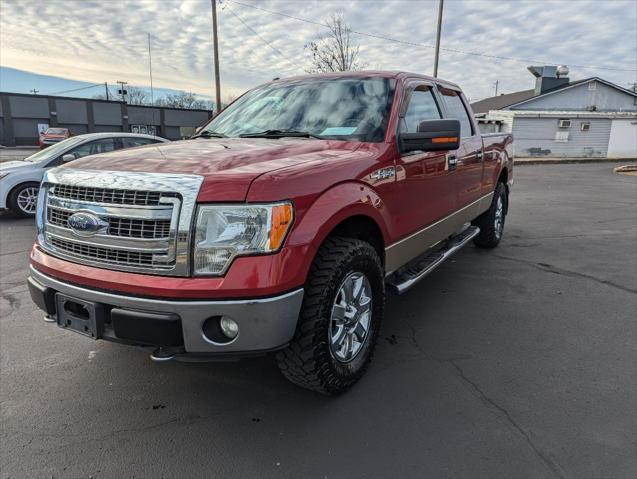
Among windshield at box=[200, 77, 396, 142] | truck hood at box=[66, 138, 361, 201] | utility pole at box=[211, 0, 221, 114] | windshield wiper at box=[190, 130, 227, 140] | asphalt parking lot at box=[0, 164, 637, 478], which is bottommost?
asphalt parking lot at box=[0, 164, 637, 478]

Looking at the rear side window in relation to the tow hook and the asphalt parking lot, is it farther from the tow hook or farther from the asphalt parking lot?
the tow hook

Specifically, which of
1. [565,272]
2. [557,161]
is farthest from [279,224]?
[557,161]

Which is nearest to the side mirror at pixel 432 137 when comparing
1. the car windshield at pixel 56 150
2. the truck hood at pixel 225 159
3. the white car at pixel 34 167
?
the truck hood at pixel 225 159

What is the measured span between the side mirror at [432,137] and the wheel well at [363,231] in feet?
2.07

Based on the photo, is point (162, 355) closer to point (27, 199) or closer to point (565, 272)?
point (565, 272)

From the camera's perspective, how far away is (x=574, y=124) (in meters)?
31.5

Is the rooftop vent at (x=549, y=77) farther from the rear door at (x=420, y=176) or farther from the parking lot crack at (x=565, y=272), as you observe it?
the rear door at (x=420, y=176)

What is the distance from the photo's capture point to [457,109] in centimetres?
497

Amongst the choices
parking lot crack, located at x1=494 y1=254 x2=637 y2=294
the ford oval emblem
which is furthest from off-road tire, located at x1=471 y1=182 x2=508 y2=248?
the ford oval emblem

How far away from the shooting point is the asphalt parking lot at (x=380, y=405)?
2270mm

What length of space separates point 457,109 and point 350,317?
124 inches

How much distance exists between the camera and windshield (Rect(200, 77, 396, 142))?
10.9 ft

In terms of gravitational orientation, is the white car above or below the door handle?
below

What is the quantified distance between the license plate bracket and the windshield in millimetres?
1814
